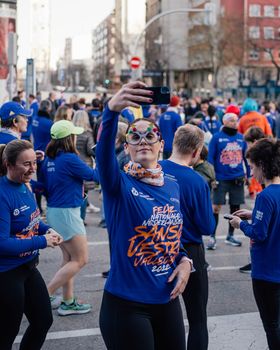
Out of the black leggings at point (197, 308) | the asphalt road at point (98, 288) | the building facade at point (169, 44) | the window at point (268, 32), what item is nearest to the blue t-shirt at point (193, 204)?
the black leggings at point (197, 308)

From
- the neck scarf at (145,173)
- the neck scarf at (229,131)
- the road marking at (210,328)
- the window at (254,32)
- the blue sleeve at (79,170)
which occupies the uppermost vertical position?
the window at (254,32)

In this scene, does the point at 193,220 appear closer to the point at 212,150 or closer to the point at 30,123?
the point at 212,150

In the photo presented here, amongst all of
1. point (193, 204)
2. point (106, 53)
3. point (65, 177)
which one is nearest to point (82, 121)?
point (65, 177)

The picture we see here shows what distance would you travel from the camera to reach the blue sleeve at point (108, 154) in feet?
9.86

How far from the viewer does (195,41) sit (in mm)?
74812

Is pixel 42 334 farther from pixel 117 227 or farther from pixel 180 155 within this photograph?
pixel 180 155

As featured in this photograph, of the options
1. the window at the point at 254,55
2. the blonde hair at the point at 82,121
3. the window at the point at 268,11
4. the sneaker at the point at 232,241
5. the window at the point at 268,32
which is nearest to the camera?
the sneaker at the point at 232,241

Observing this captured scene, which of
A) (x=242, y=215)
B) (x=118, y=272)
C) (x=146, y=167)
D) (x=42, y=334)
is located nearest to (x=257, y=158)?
(x=242, y=215)

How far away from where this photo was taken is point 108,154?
3.09 meters

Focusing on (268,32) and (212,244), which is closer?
(212,244)

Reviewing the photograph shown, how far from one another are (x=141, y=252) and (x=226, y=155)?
5637 millimetres

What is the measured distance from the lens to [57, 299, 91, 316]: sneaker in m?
6.01

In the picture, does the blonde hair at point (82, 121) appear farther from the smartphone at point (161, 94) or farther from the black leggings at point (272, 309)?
the smartphone at point (161, 94)

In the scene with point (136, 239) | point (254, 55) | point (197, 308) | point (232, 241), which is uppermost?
point (254, 55)
